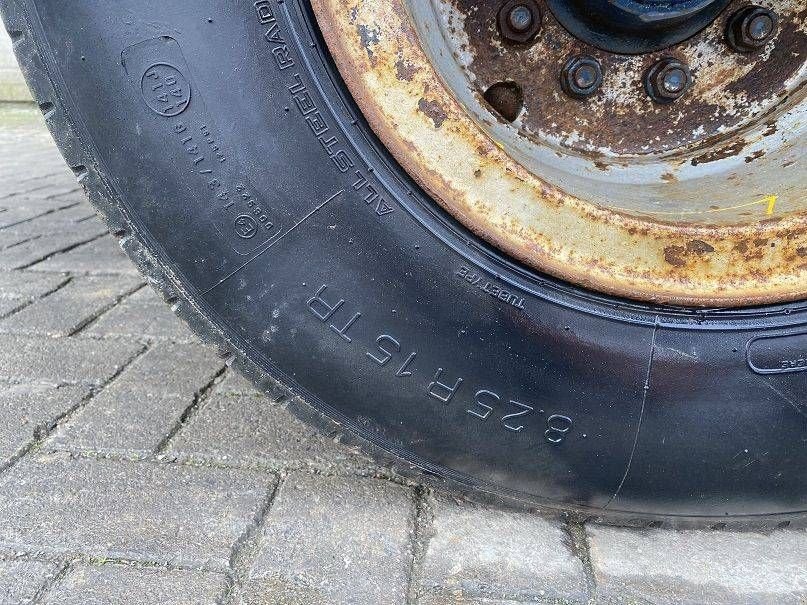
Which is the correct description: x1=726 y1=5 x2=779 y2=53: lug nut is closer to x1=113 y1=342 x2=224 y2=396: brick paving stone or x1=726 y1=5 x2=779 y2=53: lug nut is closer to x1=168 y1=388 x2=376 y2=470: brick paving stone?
x1=168 y1=388 x2=376 y2=470: brick paving stone

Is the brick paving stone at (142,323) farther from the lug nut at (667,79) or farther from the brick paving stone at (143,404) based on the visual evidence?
the lug nut at (667,79)

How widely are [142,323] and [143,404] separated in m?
0.47

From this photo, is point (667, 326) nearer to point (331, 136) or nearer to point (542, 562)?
point (542, 562)

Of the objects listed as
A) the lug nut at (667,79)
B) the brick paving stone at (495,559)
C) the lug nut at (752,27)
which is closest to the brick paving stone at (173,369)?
the brick paving stone at (495,559)

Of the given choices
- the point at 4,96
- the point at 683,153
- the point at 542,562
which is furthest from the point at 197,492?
the point at 4,96

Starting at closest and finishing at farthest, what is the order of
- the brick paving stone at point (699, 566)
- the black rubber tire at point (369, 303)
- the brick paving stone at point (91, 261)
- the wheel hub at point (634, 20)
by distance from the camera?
1. the black rubber tire at point (369, 303)
2. the brick paving stone at point (699, 566)
3. the wheel hub at point (634, 20)
4. the brick paving stone at point (91, 261)

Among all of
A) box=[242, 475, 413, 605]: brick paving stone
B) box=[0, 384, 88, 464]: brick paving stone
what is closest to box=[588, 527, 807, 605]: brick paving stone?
box=[242, 475, 413, 605]: brick paving stone

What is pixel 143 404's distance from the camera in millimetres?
1411

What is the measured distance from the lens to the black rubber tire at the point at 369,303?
90cm

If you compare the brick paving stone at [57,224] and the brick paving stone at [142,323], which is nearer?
the brick paving stone at [142,323]

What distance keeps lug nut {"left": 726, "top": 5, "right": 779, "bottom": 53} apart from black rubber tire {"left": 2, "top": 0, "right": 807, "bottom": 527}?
1.58ft

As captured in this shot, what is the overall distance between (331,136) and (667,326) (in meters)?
0.54

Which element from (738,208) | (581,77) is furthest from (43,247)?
(738,208)

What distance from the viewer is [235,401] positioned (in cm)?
143
